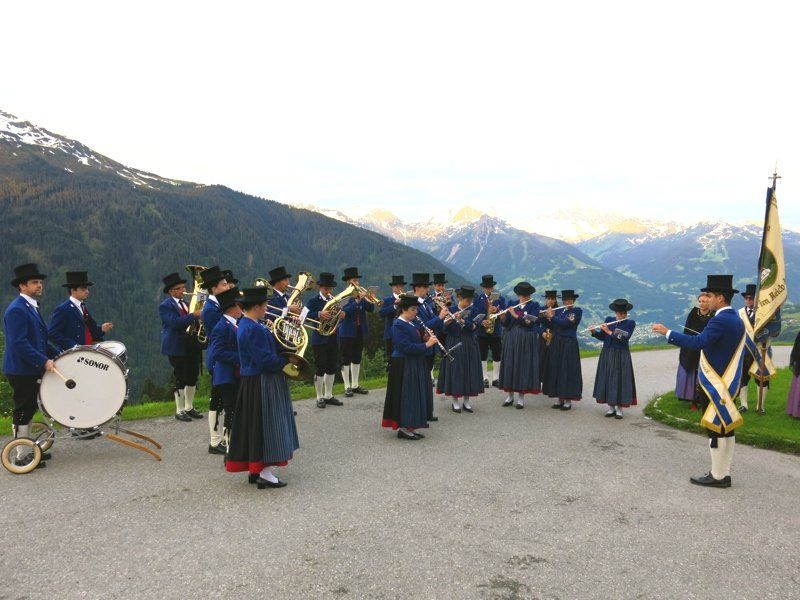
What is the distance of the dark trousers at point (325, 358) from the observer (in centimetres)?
1177

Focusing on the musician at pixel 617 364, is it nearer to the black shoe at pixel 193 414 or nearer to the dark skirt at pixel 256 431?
the dark skirt at pixel 256 431

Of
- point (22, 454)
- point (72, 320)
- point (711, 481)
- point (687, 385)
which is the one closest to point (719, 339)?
point (711, 481)

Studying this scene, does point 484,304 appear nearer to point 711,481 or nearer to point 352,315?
point 352,315

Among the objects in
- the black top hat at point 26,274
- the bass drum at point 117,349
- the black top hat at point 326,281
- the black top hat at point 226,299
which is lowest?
the bass drum at point 117,349

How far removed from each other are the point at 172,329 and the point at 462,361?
19.3 ft

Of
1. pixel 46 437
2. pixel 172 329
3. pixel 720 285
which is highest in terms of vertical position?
pixel 720 285

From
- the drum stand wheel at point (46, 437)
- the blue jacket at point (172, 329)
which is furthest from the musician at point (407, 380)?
the drum stand wheel at point (46, 437)

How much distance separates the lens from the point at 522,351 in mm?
11852

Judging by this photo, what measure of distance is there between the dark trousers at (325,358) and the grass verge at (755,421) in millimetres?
7024

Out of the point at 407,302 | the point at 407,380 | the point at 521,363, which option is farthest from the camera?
the point at 521,363

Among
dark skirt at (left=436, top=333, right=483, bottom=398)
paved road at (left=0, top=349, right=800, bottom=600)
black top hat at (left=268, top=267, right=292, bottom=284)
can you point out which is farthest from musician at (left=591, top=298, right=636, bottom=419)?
black top hat at (left=268, top=267, right=292, bottom=284)

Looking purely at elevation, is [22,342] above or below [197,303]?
below

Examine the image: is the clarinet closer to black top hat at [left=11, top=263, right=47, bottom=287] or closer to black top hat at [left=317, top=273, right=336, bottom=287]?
black top hat at [left=317, top=273, right=336, bottom=287]

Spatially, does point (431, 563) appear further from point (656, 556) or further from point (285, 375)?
point (285, 375)
